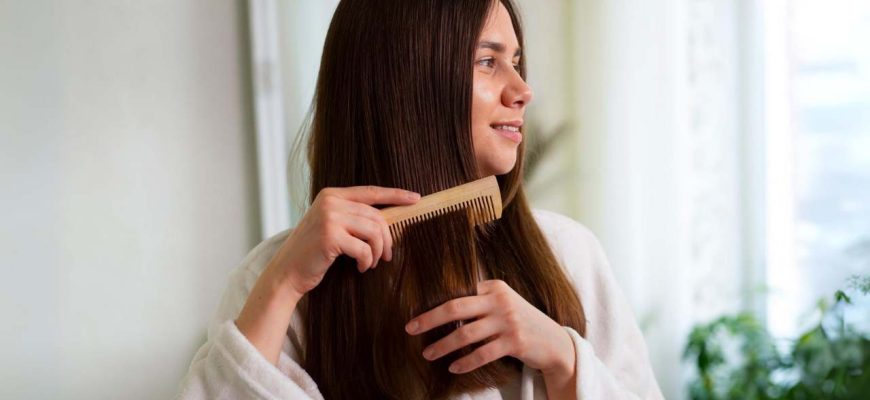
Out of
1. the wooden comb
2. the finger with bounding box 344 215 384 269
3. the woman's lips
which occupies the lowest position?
the finger with bounding box 344 215 384 269

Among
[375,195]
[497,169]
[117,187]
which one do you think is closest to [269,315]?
[375,195]

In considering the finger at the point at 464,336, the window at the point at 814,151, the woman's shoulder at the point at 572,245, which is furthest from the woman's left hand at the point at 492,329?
the window at the point at 814,151

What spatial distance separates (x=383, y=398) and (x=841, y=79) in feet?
3.75

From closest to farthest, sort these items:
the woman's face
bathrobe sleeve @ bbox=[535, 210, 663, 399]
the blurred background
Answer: the woman's face, bathrobe sleeve @ bbox=[535, 210, 663, 399], the blurred background

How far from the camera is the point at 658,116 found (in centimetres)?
182

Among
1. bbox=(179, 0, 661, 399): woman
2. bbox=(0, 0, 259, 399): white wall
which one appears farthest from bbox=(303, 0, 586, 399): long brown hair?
bbox=(0, 0, 259, 399): white wall

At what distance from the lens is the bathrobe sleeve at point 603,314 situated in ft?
3.32

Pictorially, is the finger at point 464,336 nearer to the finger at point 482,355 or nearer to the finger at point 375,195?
the finger at point 482,355

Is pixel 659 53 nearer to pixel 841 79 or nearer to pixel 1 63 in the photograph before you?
pixel 841 79

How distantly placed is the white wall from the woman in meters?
1.02

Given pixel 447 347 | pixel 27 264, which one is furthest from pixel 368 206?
pixel 27 264

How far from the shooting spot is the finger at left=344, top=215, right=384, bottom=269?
81 centimetres

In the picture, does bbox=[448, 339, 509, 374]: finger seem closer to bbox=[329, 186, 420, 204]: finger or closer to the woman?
the woman

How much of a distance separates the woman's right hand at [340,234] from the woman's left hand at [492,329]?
3.6 inches
